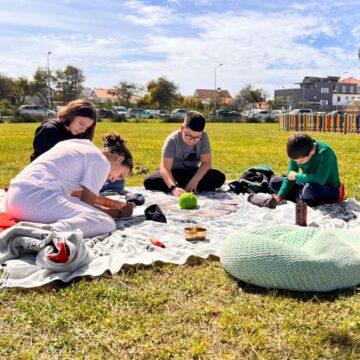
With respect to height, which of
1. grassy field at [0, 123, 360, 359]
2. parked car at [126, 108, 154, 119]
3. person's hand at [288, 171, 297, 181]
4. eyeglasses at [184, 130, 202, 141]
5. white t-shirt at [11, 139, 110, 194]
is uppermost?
parked car at [126, 108, 154, 119]

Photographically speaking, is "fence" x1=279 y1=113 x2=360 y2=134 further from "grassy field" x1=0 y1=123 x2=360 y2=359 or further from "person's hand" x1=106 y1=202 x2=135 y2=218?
"grassy field" x1=0 y1=123 x2=360 y2=359

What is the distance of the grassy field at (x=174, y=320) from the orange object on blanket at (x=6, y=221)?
1091 mm

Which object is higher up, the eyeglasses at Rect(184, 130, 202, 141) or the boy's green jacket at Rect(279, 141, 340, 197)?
the eyeglasses at Rect(184, 130, 202, 141)

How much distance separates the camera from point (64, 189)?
412 centimetres

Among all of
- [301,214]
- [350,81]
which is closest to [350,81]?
[350,81]

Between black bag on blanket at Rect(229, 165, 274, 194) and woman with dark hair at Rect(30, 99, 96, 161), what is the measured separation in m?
2.36

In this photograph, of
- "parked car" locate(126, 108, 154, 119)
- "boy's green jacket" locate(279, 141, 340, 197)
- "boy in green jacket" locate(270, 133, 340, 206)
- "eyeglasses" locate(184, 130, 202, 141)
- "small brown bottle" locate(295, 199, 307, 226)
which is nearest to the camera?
"small brown bottle" locate(295, 199, 307, 226)

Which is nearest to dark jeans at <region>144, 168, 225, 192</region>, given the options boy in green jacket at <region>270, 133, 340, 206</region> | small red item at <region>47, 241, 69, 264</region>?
boy in green jacket at <region>270, 133, 340, 206</region>

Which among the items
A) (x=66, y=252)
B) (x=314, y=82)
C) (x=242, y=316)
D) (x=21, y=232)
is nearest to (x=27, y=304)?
(x=66, y=252)

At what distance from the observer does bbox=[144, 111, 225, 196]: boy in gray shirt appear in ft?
20.4

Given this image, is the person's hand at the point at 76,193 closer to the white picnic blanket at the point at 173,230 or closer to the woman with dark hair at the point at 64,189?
the woman with dark hair at the point at 64,189

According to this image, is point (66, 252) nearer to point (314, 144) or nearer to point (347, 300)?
point (347, 300)

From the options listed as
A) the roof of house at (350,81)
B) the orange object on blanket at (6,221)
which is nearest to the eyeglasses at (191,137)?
the orange object on blanket at (6,221)

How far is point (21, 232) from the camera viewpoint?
3.58m
